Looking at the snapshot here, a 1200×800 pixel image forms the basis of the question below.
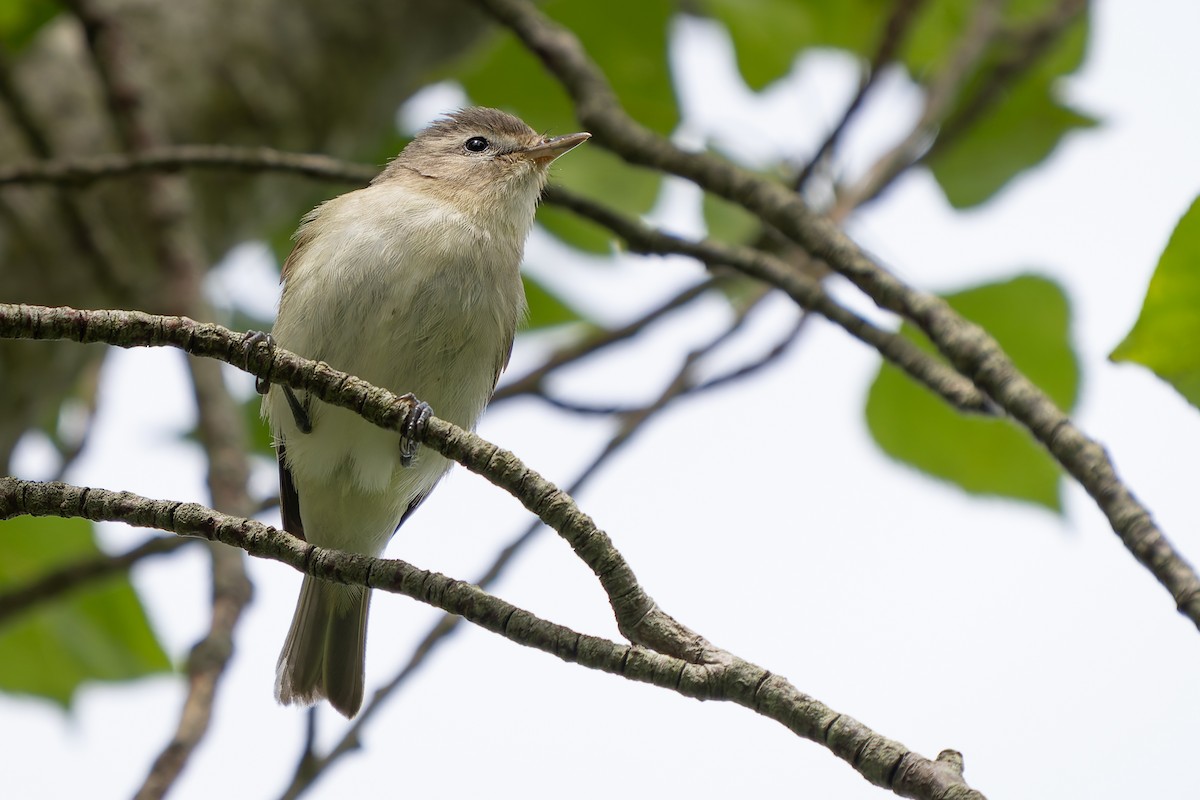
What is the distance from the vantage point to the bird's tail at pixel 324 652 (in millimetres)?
4270

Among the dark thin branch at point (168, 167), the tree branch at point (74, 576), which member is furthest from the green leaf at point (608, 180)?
the tree branch at point (74, 576)

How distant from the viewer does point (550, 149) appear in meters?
4.82

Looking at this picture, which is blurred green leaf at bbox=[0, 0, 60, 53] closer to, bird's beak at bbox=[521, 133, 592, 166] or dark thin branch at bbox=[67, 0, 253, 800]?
dark thin branch at bbox=[67, 0, 253, 800]

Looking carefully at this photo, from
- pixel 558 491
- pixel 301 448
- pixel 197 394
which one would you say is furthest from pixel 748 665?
pixel 197 394

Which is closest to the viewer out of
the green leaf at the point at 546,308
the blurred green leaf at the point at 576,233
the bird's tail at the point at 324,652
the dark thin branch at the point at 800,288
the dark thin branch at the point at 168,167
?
the dark thin branch at the point at 800,288

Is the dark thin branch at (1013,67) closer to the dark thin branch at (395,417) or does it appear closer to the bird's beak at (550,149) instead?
the bird's beak at (550,149)

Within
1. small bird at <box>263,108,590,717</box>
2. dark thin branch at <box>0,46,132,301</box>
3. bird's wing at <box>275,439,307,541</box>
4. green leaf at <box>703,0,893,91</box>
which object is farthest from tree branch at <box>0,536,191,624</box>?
green leaf at <box>703,0,893,91</box>

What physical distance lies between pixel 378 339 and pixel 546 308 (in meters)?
1.75

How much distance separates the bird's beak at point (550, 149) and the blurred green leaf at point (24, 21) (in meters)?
1.81

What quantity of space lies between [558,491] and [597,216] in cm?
196

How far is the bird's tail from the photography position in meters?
4.27

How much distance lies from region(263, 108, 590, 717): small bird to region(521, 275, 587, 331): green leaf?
0.80 metres

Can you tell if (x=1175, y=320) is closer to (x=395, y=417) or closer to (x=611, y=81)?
(x=395, y=417)

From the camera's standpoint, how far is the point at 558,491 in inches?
85.0
